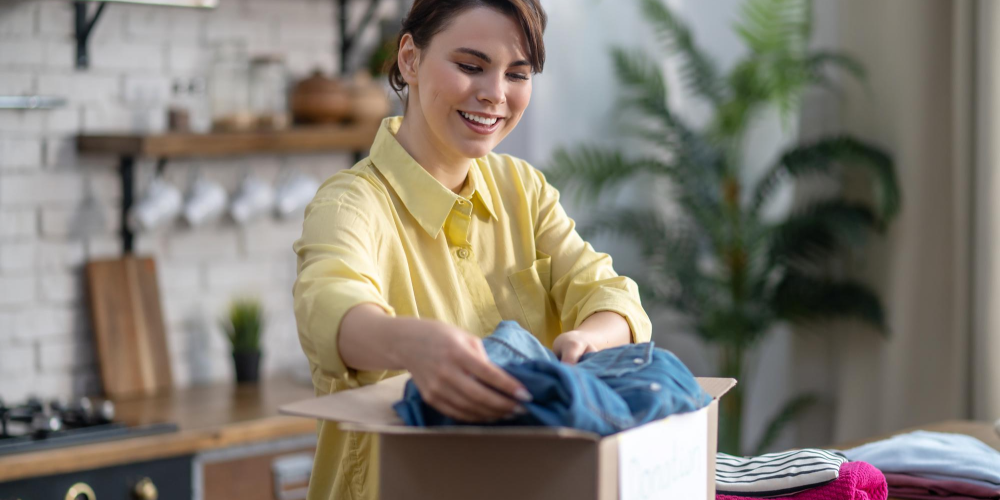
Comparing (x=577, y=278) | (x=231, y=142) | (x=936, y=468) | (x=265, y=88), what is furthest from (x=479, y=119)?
(x=265, y=88)

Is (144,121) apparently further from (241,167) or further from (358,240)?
(358,240)

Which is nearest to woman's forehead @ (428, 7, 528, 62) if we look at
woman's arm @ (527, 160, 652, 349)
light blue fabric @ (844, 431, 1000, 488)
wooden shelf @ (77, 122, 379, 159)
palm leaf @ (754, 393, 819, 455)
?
woman's arm @ (527, 160, 652, 349)

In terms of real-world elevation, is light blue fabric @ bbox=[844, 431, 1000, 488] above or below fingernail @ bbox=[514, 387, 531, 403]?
below

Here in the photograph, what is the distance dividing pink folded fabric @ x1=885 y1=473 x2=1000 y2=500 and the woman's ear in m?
0.83

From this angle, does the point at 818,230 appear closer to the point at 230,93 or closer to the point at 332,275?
the point at 230,93

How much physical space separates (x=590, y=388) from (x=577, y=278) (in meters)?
0.45

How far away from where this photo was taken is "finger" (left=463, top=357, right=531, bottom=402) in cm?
79

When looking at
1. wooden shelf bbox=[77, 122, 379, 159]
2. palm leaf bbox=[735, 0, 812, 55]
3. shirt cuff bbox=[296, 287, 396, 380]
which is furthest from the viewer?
palm leaf bbox=[735, 0, 812, 55]

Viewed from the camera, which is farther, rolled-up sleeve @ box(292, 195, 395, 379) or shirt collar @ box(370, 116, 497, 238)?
shirt collar @ box(370, 116, 497, 238)

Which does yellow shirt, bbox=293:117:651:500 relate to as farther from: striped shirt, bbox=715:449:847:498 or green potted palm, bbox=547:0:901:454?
green potted palm, bbox=547:0:901:454

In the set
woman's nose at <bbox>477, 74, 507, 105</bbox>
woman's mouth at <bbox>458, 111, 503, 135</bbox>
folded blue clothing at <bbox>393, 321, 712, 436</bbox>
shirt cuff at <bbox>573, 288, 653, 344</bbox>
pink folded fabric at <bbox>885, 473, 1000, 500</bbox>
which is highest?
woman's nose at <bbox>477, 74, 507, 105</bbox>

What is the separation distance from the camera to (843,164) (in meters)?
3.26

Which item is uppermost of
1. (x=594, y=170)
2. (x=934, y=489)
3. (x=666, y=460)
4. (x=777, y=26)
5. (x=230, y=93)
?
(x=777, y=26)

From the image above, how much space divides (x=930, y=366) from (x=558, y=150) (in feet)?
4.37
